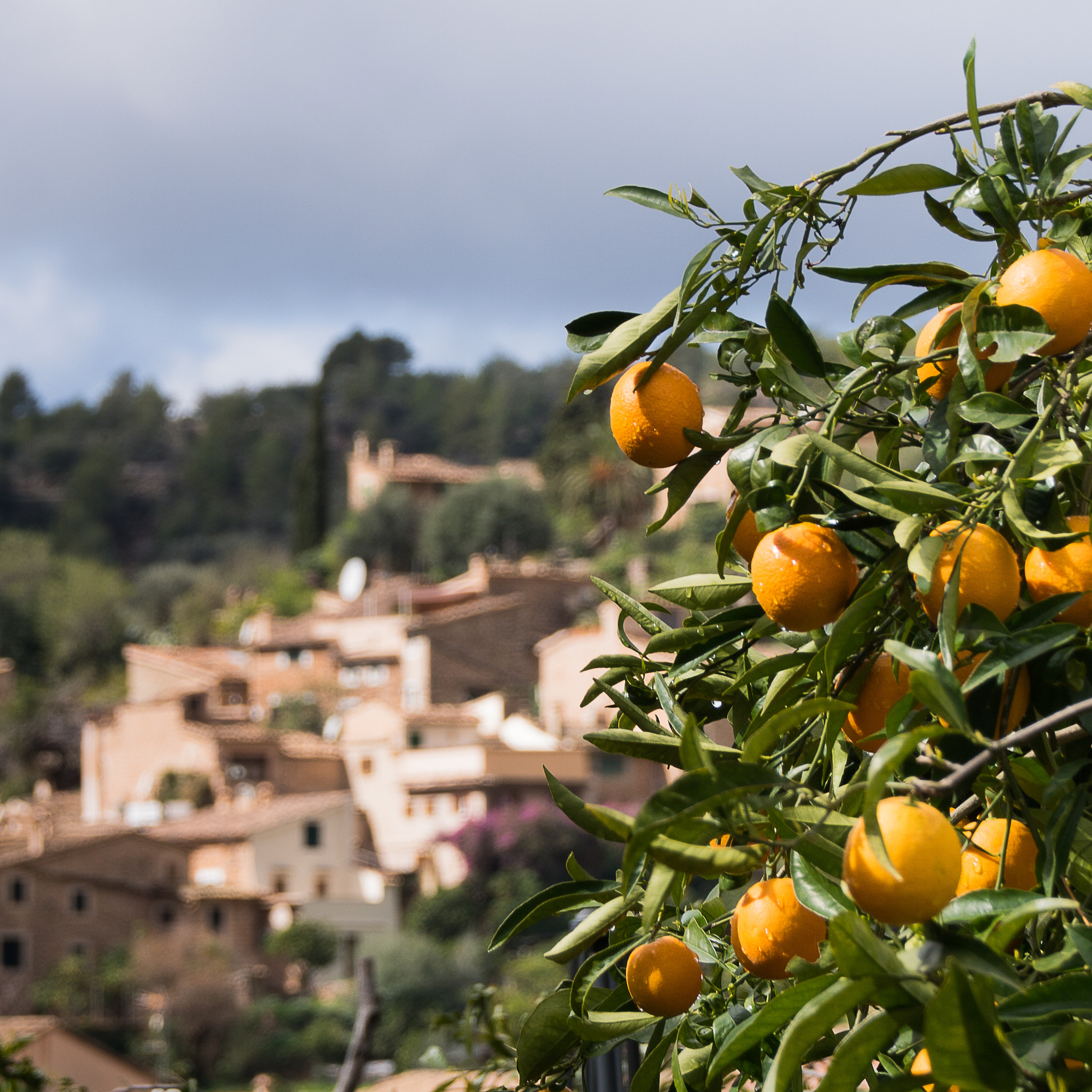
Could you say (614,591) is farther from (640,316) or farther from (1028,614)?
(1028,614)

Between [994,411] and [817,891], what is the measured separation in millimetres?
317

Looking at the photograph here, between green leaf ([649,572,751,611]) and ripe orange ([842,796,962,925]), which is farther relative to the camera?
green leaf ([649,572,751,611])

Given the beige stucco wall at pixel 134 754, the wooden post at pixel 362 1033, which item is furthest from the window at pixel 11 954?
the wooden post at pixel 362 1033

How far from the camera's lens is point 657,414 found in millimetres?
985

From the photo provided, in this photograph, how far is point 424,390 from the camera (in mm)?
66250

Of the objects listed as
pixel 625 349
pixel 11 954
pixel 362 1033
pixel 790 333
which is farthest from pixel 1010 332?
pixel 11 954

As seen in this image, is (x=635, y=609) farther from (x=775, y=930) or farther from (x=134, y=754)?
(x=134, y=754)

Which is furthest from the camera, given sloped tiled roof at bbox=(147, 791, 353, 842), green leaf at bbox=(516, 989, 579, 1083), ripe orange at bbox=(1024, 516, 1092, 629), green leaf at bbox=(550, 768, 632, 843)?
sloped tiled roof at bbox=(147, 791, 353, 842)

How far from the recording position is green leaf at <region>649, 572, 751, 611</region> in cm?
103

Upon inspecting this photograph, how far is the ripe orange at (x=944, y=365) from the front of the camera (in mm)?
912

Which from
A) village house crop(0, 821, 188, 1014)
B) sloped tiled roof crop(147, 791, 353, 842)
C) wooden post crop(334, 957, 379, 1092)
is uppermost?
wooden post crop(334, 957, 379, 1092)

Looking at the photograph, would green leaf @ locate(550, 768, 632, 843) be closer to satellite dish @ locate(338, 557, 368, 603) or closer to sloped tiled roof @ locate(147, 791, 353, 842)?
sloped tiled roof @ locate(147, 791, 353, 842)

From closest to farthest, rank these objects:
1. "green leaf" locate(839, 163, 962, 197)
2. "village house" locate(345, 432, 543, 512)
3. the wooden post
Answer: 1. "green leaf" locate(839, 163, 962, 197)
2. the wooden post
3. "village house" locate(345, 432, 543, 512)

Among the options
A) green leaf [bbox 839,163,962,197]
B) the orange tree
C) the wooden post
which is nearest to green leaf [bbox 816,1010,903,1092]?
the orange tree
